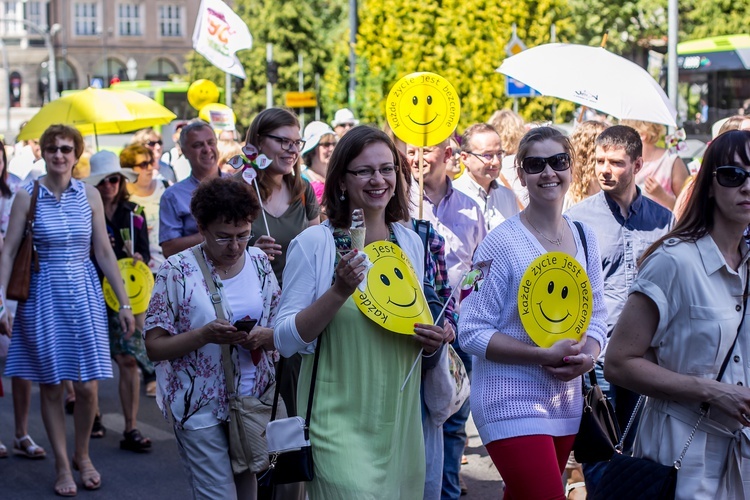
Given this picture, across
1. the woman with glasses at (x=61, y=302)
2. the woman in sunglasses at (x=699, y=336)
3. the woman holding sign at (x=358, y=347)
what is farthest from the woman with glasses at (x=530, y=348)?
the woman with glasses at (x=61, y=302)

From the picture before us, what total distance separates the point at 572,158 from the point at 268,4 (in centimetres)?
4963

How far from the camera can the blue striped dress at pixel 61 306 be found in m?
6.80

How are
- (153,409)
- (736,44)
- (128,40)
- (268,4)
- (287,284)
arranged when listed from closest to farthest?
(287,284) → (153,409) → (736,44) → (268,4) → (128,40)

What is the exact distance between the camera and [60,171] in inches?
269

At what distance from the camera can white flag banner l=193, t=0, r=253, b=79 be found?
1102cm

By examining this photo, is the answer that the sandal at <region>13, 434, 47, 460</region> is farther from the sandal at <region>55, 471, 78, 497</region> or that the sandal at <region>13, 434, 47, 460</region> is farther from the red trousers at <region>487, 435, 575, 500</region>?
the red trousers at <region>487, 435, 575, 500</region>

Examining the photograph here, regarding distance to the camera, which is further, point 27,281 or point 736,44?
point 736,44

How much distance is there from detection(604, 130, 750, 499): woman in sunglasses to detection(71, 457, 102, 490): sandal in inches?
166

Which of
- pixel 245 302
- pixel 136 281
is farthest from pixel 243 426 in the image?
pixel 136 281

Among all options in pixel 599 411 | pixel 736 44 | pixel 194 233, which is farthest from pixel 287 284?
pixel 736 44

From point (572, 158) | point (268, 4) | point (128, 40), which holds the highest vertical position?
point (572, 158)

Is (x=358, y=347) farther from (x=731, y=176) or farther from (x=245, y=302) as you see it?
(x=731, y=176)

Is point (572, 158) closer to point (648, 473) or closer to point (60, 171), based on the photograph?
point (648, 473)

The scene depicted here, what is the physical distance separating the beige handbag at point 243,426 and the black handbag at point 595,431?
1.17 meters
